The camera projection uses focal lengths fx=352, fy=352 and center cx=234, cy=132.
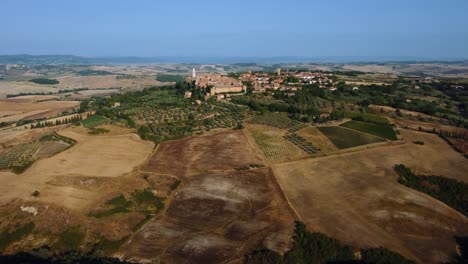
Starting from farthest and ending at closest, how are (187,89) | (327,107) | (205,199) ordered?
(187,89), (327,107), (205,199)

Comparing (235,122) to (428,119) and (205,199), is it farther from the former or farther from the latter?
(428,119)

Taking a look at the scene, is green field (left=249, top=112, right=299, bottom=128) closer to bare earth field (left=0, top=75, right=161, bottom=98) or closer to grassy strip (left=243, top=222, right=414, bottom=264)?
grassy strip (left=243, top=222, right=414, bottom=264)

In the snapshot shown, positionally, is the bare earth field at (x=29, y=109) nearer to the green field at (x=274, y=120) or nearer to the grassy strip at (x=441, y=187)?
the green field at (x=274, y=120)

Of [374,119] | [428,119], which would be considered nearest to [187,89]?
[374,119]

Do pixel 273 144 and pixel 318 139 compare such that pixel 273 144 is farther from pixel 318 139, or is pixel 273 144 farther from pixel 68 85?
pixel 68 85

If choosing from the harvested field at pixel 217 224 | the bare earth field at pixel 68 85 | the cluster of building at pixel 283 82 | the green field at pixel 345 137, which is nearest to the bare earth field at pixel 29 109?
the bare earth field at pixel 68 85

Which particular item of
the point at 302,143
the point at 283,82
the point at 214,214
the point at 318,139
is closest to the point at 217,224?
the point at 214,214
